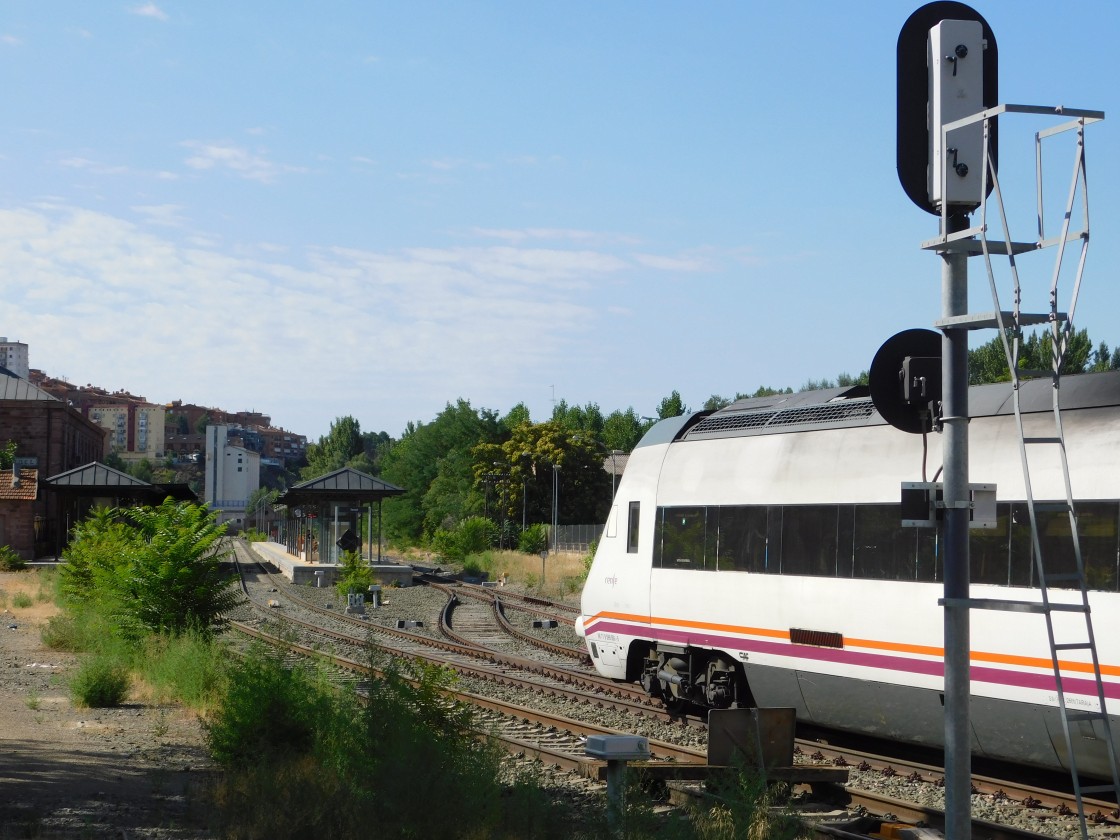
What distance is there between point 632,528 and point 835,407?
11.7 feet

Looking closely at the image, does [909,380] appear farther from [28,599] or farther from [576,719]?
[28,599]

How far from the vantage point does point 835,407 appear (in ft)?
40.1

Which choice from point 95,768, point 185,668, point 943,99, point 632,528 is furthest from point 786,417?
point 185,668

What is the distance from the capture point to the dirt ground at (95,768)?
862cm

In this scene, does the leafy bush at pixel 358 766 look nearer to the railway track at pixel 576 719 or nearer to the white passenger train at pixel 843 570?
the railway track at pixel 576 719

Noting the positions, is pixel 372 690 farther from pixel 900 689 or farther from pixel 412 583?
pixel 412 583

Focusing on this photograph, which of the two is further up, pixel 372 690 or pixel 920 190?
pixel 920 190

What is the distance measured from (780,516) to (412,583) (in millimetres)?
31669

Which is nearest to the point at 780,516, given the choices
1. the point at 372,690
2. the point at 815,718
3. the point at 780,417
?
the point at 780,417

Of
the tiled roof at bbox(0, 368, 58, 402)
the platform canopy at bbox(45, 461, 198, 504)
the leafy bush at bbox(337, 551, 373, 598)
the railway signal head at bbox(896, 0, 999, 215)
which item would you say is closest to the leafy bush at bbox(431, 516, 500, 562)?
the platform canopy at bbox(45, 461, 198, 504)

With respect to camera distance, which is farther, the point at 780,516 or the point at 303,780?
the point at 780,516

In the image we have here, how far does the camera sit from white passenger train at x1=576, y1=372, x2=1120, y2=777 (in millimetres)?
9516

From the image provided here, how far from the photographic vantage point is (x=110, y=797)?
965 centimetres

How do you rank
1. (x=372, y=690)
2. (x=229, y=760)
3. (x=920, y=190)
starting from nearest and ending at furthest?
(x=920, y=190) → (x=372, y=690) → (x=229, y=760)
